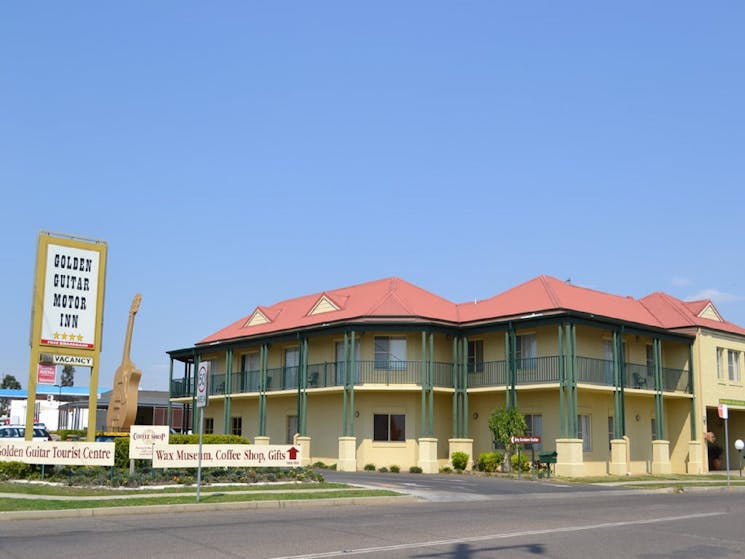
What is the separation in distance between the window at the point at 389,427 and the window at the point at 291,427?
214 inches

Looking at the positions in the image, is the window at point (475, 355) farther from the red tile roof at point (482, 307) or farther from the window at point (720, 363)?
the window at point (720, 363)

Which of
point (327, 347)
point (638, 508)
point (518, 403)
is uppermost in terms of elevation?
point (327, 347)

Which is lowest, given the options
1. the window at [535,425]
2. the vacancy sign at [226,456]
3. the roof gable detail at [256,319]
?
the vacancy sign at [226,456]

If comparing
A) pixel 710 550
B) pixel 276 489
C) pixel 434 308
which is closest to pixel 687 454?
pixel 434 308

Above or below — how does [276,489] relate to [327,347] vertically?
below

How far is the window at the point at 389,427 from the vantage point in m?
35.1

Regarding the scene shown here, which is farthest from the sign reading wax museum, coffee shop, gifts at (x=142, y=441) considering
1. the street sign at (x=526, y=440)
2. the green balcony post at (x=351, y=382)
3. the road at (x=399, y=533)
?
the street sign at (x=526, y=440)

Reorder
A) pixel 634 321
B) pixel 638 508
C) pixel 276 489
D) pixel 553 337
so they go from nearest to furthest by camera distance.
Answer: pixel 638 508
pixel 276 489
pixel 553 337
pixel 634 321

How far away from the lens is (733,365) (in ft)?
131

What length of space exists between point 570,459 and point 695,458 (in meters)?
9.26

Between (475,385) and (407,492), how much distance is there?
14466 millimetres

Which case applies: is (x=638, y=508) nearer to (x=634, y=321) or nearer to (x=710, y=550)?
(x=710, y=550)

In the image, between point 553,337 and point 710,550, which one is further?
point 553,337

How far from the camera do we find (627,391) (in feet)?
111
